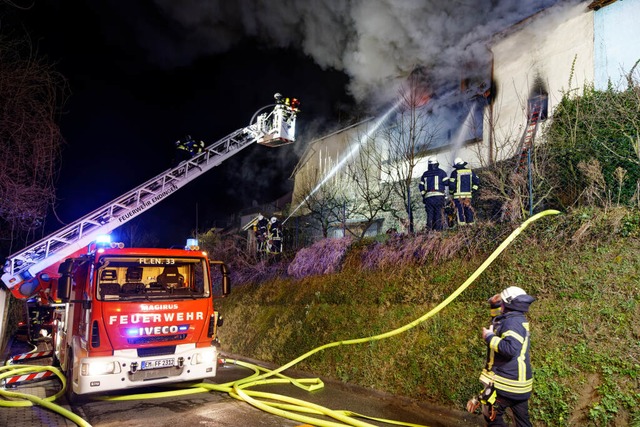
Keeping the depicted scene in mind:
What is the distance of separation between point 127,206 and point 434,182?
868 cm

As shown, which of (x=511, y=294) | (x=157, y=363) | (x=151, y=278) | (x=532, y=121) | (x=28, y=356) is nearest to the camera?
(x=511, y=294)

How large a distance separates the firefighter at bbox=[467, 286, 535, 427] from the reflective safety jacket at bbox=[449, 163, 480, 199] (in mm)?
5411

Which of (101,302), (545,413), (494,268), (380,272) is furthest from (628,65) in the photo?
(101,302)

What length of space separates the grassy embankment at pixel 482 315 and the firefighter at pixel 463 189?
1517mm

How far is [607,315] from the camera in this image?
16.9 feet

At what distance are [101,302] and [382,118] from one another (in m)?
12.2

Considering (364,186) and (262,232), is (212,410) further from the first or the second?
(364,186)

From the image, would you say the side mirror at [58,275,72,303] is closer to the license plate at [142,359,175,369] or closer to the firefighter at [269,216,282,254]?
the license plate at [142,359,175,369]

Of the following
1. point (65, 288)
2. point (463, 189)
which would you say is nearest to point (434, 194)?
point (463, 189)

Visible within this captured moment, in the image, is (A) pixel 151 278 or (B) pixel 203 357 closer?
(B) pixel 203 357

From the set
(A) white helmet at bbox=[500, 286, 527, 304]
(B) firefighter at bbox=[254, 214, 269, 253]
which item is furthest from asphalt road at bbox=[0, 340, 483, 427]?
(B) firefighter at bbox=[254, 214, 269, 253]

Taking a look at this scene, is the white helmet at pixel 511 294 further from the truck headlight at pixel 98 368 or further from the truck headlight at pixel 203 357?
the truck headlight at pixel 98 368

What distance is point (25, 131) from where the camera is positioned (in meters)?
7.28

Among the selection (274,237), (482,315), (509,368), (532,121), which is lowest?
(509,368)
